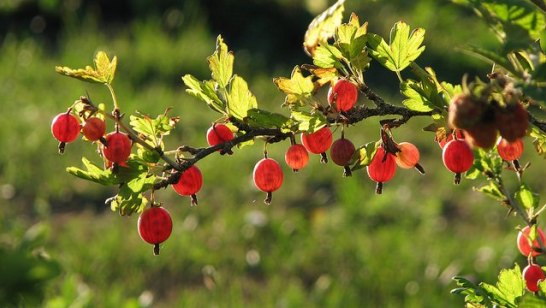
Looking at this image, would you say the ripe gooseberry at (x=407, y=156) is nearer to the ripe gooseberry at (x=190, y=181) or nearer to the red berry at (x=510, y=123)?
the ripe gooseberry at (x=190, y=181)

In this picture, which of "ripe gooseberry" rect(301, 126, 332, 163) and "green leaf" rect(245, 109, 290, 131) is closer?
"green leaf" rect(245, 109, 290, 131)

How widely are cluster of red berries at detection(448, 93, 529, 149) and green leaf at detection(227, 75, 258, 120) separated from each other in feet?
1.76

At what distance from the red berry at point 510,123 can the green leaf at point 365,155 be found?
1.52 ft

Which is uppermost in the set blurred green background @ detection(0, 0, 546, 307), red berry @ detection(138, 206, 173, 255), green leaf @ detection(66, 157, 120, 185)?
green leaf @ detection(66, 157, 120, 185)

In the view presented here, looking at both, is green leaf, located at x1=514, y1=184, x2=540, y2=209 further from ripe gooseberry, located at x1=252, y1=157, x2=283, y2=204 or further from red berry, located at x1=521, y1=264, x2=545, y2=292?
ripe gooseberry, located at x1=252, y1=157, x2=283, y2=204

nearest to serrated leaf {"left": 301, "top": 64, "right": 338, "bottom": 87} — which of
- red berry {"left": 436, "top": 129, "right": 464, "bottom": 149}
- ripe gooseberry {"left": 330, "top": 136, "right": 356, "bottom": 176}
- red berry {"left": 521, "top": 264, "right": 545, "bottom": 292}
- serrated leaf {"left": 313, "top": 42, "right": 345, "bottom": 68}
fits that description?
serrated leaf {"left": 313, "top": 42, "right": 345, "bottom": 68}

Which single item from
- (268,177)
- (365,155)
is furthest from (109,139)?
(365,155)

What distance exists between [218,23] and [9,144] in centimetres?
340

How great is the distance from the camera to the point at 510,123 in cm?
137

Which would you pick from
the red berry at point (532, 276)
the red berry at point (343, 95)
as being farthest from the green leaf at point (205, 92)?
the red berry at point (532, 276)

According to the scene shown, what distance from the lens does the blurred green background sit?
191 inches

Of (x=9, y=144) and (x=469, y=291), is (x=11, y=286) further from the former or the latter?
(x=9, y=144)

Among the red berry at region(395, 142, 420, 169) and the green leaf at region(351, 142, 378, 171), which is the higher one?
the green leaf at region(351, 142, 378, 171)

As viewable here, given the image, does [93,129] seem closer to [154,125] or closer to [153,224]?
[154,125]
